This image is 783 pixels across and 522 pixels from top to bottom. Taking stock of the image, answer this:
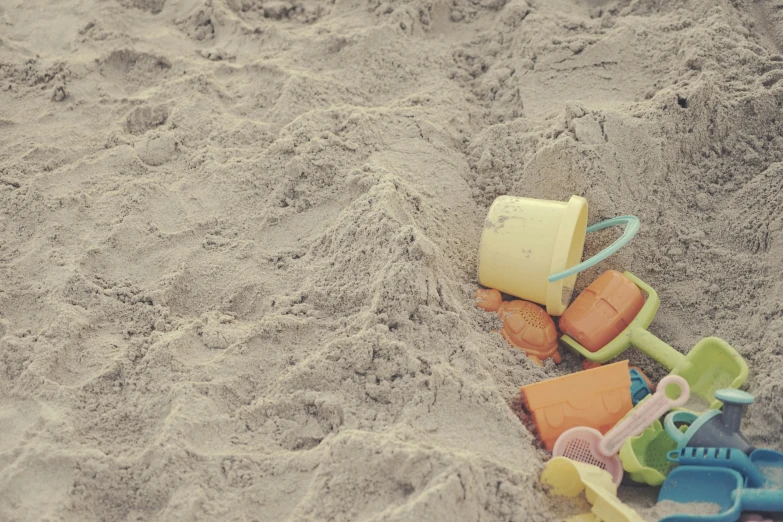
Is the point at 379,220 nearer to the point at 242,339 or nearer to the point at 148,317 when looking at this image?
the point at 242,339

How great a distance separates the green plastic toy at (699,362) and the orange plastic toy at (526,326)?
0.18 metres

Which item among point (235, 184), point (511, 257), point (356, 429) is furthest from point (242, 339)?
A: point (511, 257)

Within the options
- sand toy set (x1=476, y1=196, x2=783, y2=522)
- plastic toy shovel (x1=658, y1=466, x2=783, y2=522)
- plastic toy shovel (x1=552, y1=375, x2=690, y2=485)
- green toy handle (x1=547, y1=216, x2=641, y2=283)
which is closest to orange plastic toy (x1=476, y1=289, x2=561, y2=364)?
sand toy set (x1=476, y1=196, x2=783, y2=522)

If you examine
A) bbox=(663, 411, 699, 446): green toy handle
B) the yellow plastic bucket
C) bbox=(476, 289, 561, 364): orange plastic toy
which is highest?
the yellow plastic bucket

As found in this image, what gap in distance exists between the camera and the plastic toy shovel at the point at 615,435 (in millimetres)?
1670

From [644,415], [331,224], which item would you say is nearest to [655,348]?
[644,415]

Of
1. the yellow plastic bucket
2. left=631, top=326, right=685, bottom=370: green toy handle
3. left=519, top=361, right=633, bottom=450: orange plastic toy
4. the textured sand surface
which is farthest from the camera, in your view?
the yellow plastic bucket

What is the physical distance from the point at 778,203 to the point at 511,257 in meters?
0.84

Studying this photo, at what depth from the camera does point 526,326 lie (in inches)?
82.5

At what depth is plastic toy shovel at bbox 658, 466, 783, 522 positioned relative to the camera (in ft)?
4.99

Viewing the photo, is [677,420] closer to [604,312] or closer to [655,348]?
[655,348]

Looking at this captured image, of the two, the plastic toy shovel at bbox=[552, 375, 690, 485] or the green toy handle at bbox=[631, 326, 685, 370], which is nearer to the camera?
the plastic toy shovel at bbox=[552, 375, 690, 485]

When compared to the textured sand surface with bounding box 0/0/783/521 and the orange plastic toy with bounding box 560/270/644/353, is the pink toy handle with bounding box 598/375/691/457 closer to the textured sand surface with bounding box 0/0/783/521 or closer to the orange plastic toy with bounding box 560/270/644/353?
the textured sand surface with bounding box 0/0/783/521

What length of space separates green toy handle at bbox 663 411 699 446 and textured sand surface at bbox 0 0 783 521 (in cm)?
17
